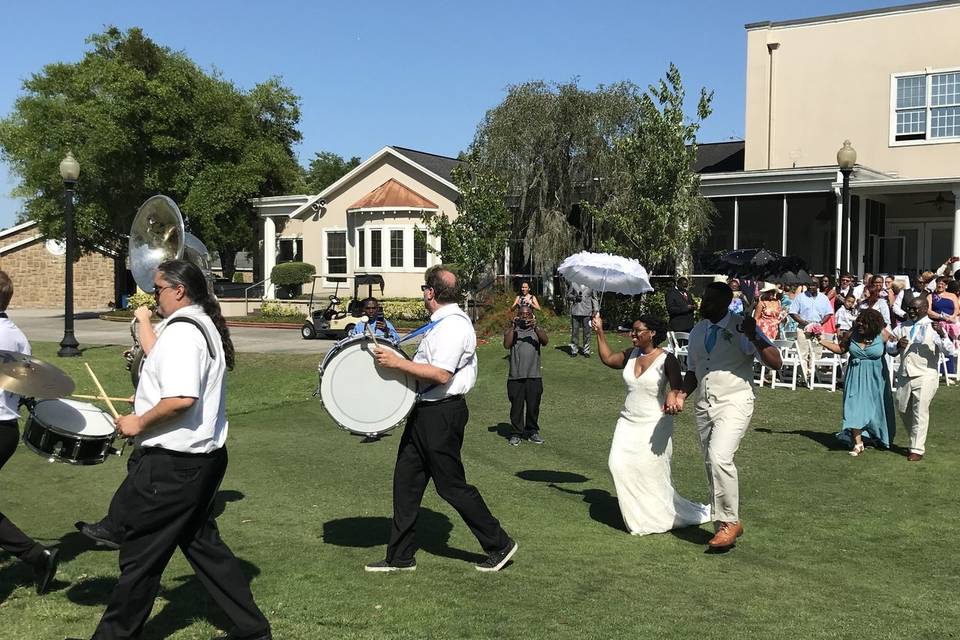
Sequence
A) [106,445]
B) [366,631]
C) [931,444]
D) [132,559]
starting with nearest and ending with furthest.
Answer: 1. [132,559]
2. [366,631]
3. [106,445]
4. [931,444]

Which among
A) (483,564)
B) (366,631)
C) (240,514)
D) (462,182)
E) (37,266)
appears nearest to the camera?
(366,631)

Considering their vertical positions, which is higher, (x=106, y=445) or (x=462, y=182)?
(x=462, y=182)

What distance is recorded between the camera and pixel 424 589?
5523mm

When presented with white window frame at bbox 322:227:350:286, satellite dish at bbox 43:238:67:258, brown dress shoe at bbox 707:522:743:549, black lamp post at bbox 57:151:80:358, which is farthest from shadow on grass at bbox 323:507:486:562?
satellite dish at bbox 43:238:67:258

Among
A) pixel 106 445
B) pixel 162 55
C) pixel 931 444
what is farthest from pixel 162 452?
pixel 162 55

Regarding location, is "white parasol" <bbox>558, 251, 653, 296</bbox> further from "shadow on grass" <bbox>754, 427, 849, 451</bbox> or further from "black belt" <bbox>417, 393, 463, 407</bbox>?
"black belt" <bbox>417, 393, 463, 407</bbox>

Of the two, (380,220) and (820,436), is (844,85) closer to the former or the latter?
(380,220)

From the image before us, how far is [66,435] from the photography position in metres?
5.20

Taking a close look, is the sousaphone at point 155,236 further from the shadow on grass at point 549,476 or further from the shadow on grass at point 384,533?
the shadow on grass at point 549,476

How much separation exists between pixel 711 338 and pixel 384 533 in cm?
287

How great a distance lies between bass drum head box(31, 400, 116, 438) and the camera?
5.26 metres

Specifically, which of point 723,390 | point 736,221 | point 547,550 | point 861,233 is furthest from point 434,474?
point 861,233

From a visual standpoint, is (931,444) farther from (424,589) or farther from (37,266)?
(37,266)

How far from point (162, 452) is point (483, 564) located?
8.17ft
